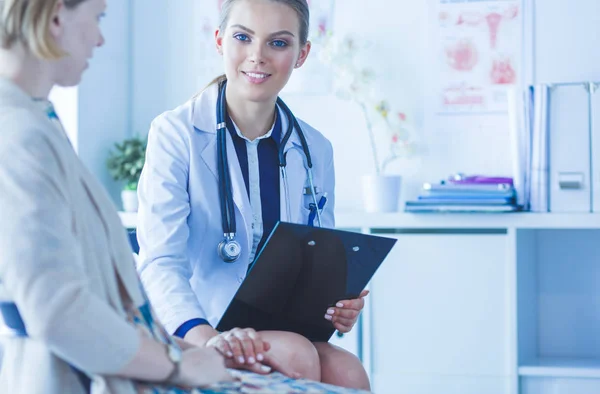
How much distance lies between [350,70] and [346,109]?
175 millimetres

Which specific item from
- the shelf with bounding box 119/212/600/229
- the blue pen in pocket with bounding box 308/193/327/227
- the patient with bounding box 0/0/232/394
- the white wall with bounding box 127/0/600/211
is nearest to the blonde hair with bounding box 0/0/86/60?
the patient with bounding box 0/0/232/394

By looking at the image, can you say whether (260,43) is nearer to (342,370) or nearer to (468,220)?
(342,370)

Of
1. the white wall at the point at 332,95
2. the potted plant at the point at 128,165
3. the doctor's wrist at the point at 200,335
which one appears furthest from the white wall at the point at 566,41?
the doctor's wrist at the point at 200,335

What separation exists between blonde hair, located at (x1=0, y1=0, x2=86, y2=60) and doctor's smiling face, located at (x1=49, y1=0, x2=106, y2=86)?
0.6 inches

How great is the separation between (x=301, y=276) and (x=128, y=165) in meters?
1.64

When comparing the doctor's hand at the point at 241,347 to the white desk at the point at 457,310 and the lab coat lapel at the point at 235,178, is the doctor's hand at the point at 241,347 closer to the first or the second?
the lab coat lapel at the point at 235,178

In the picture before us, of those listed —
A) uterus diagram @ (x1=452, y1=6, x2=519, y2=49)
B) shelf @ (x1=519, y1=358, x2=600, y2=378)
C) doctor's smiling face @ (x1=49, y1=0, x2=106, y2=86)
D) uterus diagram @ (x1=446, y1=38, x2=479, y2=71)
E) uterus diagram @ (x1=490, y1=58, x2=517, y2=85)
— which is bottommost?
shelf @ (x1=519, y1=358, x2=600, y2=378)

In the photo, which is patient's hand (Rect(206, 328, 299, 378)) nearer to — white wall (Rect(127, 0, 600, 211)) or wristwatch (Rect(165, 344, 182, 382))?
wristwatch (Rect(165, 344, 182, 382))

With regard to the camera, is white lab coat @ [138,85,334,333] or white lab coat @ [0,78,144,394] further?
white lab coat @ [138,85,334,333]

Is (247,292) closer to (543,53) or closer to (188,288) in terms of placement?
(188,288)

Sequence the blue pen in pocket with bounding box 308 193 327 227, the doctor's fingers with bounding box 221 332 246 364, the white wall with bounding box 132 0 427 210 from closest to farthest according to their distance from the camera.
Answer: the doctor's fingers with bounding box 221 332 246 364
the blue pen in pocket with bounding box 308 193 327 227
the white wall with bounding box 132 0 427 210

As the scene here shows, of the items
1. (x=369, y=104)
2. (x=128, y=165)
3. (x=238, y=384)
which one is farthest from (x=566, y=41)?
(x=238, y=384)

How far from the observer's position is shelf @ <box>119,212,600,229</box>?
8.15ft

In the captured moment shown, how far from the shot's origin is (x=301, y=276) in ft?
4.62
